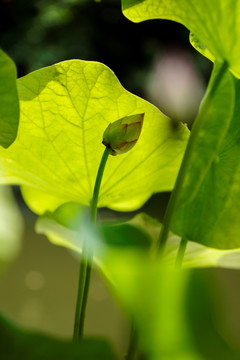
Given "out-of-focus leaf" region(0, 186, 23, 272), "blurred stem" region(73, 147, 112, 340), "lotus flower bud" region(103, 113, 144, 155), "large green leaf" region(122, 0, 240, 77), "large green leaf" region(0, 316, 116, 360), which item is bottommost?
"blurred stem" region(73, 147, 112, 340)

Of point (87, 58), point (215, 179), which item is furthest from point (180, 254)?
point (87, 58)

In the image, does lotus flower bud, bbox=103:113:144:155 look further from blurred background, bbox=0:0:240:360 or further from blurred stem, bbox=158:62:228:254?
blurred background, bbox=0:0:240:360

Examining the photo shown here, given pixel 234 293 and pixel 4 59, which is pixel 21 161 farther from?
pixel 234 293

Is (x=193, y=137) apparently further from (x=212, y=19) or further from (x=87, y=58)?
(x=87, y=58)

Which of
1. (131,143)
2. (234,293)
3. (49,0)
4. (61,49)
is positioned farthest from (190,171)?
(49,0)

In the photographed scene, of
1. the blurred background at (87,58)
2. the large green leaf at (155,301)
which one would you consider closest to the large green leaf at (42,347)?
the large green leaf at (155,301)

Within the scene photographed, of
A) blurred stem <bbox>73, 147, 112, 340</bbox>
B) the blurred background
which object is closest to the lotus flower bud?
blurred stem <bbox>73, 147, 112, 340</bbox>
